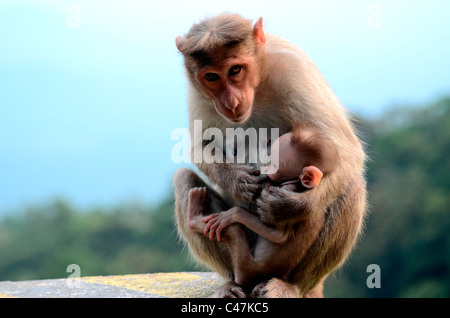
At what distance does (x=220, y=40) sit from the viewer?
4.46 metres

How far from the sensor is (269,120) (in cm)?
495

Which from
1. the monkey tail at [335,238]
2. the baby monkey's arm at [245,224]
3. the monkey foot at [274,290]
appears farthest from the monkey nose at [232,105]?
the monkey foot at [274,290]

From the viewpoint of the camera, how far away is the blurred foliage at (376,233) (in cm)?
3522

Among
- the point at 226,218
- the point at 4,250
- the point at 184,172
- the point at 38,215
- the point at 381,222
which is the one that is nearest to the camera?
the point at 226,218

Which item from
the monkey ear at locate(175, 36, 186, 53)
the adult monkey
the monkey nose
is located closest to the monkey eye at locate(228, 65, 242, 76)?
the adult monkey

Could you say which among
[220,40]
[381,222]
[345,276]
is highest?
[220,40]

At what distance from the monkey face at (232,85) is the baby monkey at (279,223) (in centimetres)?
40

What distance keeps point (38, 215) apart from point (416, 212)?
99.6 feet

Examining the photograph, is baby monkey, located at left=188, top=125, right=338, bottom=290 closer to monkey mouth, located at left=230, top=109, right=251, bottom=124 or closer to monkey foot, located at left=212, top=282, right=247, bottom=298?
monkey foot, located at left=212, top=282, right=247, bottom=298

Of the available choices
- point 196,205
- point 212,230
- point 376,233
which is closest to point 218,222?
point 212,230

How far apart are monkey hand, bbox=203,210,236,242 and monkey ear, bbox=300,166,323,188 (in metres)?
0.67

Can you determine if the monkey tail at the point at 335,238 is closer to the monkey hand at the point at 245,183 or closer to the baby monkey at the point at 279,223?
the baby monkey at the point at 279,223
